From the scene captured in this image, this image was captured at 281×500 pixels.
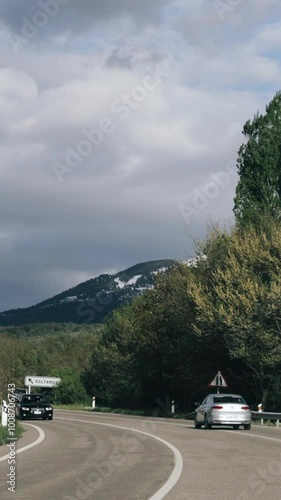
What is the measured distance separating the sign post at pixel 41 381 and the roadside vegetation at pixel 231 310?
2625cm

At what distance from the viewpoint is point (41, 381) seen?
3967 inches

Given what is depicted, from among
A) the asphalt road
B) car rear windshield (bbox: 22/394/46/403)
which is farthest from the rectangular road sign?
the asphalt road

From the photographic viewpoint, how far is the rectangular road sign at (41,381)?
97.7 meters

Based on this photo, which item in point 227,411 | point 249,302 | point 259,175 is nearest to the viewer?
point 227,411

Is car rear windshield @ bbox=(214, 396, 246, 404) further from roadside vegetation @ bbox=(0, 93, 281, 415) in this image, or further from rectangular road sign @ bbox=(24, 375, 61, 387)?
rectangular road sign @ bbox=(24, 375, 61, 387)

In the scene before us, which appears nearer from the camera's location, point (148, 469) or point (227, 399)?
point (148, 469)

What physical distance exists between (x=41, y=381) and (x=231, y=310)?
54.2m

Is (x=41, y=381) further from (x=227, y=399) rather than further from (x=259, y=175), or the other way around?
(x=227, y=399)

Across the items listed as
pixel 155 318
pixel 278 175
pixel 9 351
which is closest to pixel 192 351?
pixel 155 318

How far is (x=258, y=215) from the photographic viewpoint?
5544cm

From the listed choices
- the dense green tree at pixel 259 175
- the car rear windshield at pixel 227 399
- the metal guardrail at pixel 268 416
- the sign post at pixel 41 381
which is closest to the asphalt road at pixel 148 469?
the car rear windshield at pixel 227 399

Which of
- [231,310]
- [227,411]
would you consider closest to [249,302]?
[231,310]

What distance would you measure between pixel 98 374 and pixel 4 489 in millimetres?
79561

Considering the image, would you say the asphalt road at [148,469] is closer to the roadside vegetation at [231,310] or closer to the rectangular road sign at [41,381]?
the roadside vegetation at [231,310]
